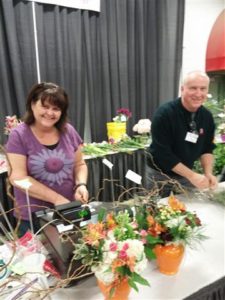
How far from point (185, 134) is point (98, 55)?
184 cm

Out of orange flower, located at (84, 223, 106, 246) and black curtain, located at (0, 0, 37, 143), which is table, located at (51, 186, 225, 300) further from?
black curtain, located at (0, 0, 37, 143)

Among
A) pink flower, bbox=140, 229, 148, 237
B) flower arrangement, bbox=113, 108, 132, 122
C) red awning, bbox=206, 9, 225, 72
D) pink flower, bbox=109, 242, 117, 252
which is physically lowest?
flower arrangement, bbox=113, 108, 132, 122

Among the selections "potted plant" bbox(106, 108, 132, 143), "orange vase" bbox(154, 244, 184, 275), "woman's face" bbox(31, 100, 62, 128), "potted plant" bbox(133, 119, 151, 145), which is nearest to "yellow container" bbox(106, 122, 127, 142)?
"potted plant" bbox(106, 108, 132, 143)

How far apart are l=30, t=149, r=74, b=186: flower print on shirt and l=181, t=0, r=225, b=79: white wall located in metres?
2.92

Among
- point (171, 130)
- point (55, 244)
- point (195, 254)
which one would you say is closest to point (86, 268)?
point (55, 244)

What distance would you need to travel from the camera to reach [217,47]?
137 inches

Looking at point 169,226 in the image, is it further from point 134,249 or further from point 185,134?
point 185,134

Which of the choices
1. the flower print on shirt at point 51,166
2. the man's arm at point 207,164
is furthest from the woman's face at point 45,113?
the man's arm at point 207,164

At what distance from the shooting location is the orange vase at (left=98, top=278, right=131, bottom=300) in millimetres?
742

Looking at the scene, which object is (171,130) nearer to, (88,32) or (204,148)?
(204,148)

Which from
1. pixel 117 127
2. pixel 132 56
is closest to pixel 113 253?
pixel 117 127

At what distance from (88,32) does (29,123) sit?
1.92 metres

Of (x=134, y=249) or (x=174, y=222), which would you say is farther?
(x=174, y=222)

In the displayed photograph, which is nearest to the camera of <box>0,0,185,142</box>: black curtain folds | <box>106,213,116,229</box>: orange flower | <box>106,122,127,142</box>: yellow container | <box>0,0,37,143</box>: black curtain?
<box>106,213,116,229</box>: orange flower
